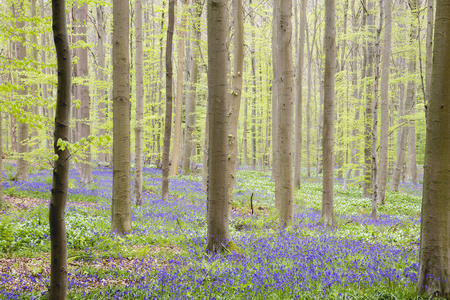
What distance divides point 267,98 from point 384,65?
61.0 feet

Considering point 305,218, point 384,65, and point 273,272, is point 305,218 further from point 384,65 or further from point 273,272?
point 384,65

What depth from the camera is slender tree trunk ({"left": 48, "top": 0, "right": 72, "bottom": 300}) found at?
105 inches

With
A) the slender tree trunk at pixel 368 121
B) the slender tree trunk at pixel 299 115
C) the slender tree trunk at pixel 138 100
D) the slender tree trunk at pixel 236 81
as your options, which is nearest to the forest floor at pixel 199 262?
the slender tree trunk at pixel 236 81

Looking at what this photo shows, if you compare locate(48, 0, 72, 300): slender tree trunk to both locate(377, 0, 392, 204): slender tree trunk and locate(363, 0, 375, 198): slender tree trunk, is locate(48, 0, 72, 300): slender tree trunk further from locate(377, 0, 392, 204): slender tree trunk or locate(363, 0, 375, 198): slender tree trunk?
locate(363, 0, 375, 198): slender tree trunk

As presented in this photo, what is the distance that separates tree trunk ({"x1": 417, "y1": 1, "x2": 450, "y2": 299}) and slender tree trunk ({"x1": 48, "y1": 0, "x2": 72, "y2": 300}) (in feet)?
13.4

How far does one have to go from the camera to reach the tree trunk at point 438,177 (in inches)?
153

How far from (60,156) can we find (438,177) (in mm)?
4213

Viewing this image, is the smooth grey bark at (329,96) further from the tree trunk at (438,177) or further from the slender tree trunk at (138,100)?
the slender tree trunk at (138,100)

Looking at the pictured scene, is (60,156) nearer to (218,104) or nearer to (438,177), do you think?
(218,104)

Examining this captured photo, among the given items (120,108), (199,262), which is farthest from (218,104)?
(199,262)

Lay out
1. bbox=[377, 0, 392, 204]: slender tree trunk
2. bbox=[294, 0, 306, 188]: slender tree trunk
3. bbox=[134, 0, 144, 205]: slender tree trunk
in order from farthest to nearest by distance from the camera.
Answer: bbox=[294, 0, 306, 188]: slender tree trunk → bbox=[377, 0, 392, 204]: slender tree trunk → bbox=[134, 0, 144, 205]: slender tree trunk

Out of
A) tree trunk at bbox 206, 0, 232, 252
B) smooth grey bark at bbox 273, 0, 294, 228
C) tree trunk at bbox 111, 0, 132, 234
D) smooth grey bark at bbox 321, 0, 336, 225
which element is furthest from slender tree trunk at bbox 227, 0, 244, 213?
tree trunk at bbox 206, 0, 232, 252

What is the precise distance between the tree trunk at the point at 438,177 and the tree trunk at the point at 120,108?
568cm

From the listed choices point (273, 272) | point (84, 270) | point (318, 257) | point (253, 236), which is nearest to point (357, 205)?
point (253, 236)
